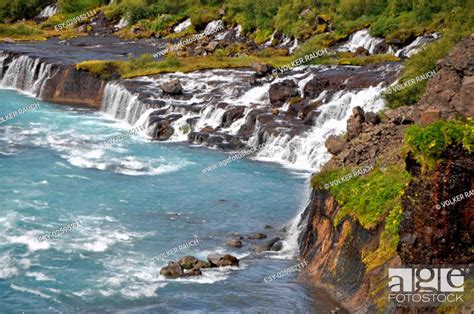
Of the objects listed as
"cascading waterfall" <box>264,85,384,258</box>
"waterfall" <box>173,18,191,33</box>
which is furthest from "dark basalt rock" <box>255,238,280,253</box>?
"waterfall" <box>173,18,191,33</box>

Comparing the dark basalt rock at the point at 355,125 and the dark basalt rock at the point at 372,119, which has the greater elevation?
the dark basalt rock at the point at 372,119

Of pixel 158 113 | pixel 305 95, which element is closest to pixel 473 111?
pixel 305 95

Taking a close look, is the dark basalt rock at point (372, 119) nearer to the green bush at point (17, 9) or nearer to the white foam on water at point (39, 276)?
the white foam on water at point (39, 276)

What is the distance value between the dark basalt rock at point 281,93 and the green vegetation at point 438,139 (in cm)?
3247

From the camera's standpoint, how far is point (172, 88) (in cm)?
5566

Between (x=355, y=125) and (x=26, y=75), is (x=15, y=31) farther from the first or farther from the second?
(x=355, y=125)

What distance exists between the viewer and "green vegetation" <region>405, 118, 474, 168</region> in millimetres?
18719

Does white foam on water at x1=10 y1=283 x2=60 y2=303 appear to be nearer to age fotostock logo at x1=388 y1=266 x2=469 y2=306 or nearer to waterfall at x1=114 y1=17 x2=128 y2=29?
age fotostock logo at x1=388 y1=266 x2=469 y2=306

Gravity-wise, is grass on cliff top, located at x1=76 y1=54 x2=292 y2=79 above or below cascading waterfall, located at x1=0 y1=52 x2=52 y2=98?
above

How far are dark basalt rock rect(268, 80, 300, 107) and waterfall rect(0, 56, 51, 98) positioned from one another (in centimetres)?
2382

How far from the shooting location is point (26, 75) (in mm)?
68438

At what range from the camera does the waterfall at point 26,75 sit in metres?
66.4

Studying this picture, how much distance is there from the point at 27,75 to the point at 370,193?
50.2 meters

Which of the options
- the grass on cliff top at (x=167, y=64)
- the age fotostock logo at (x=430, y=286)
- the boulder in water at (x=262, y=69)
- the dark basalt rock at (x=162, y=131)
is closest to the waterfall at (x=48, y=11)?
the grass on cliff top at (x=167, y=64)
